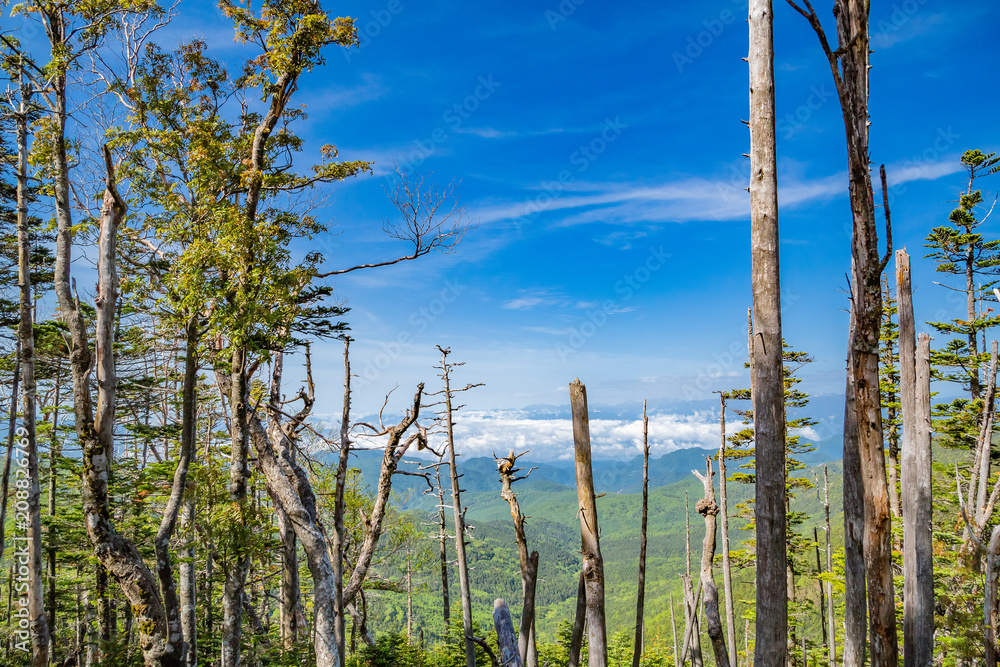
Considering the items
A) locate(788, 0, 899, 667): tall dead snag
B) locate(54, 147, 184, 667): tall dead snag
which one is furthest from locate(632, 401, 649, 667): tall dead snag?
locate(54, 147, 184, 667): tall dead snag

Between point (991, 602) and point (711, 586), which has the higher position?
point (711, 586)

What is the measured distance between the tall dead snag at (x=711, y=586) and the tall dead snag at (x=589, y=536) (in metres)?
2.06

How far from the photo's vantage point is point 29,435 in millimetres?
9062

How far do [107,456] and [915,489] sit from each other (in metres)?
9.77

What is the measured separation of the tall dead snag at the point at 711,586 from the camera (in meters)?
5.77

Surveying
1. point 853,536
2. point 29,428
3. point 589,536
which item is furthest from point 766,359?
point 29,428

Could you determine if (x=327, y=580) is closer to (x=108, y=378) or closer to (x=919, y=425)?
(x=108, y=378)

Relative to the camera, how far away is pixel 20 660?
10.3 m

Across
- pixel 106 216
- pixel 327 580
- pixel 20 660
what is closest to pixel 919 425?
pixel 327 580

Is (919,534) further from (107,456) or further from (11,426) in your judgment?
(11,426)

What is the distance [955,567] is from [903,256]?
12291mm

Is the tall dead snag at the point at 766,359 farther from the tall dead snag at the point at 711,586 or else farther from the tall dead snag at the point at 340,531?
the tall dead snag at the point at 340,531

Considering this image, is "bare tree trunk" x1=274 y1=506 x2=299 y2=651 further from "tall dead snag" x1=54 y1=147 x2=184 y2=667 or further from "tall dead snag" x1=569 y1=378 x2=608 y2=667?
"tall dead snag" x1=569 y1=378 x2=608 y2=667

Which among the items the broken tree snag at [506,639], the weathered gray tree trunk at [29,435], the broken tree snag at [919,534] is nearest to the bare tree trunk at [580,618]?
the broken tree snag at [506,639]
